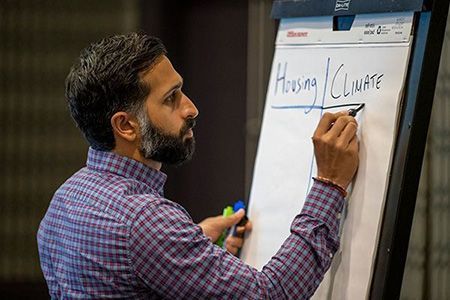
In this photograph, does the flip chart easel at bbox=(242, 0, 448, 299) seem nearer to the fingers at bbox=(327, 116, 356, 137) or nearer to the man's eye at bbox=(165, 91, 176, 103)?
the fingers at bbox=(327, 116, 356, 137)

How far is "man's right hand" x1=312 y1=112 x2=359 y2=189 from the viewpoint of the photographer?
166cm

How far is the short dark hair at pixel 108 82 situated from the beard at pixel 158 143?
47 mm

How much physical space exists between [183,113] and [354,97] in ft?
1.22

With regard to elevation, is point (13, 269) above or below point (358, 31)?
below

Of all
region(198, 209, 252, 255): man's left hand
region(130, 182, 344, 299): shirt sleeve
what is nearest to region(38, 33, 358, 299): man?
region(130, 182, 344, 299): shirt sleeve

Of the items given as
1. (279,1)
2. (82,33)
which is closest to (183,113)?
(279,1)

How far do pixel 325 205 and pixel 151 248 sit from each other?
37 cm

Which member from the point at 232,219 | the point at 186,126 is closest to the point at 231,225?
the point at 232,219

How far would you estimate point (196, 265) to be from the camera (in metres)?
1.50

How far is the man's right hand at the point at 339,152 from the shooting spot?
1656mm

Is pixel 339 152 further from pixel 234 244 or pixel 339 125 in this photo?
pixel 234 244

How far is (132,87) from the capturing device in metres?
1.61

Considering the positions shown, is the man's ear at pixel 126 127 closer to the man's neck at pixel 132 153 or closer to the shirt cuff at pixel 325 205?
the man's neck at pixel 132 153

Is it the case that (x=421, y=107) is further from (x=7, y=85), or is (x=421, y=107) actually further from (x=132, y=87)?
(x=7, y=85)
